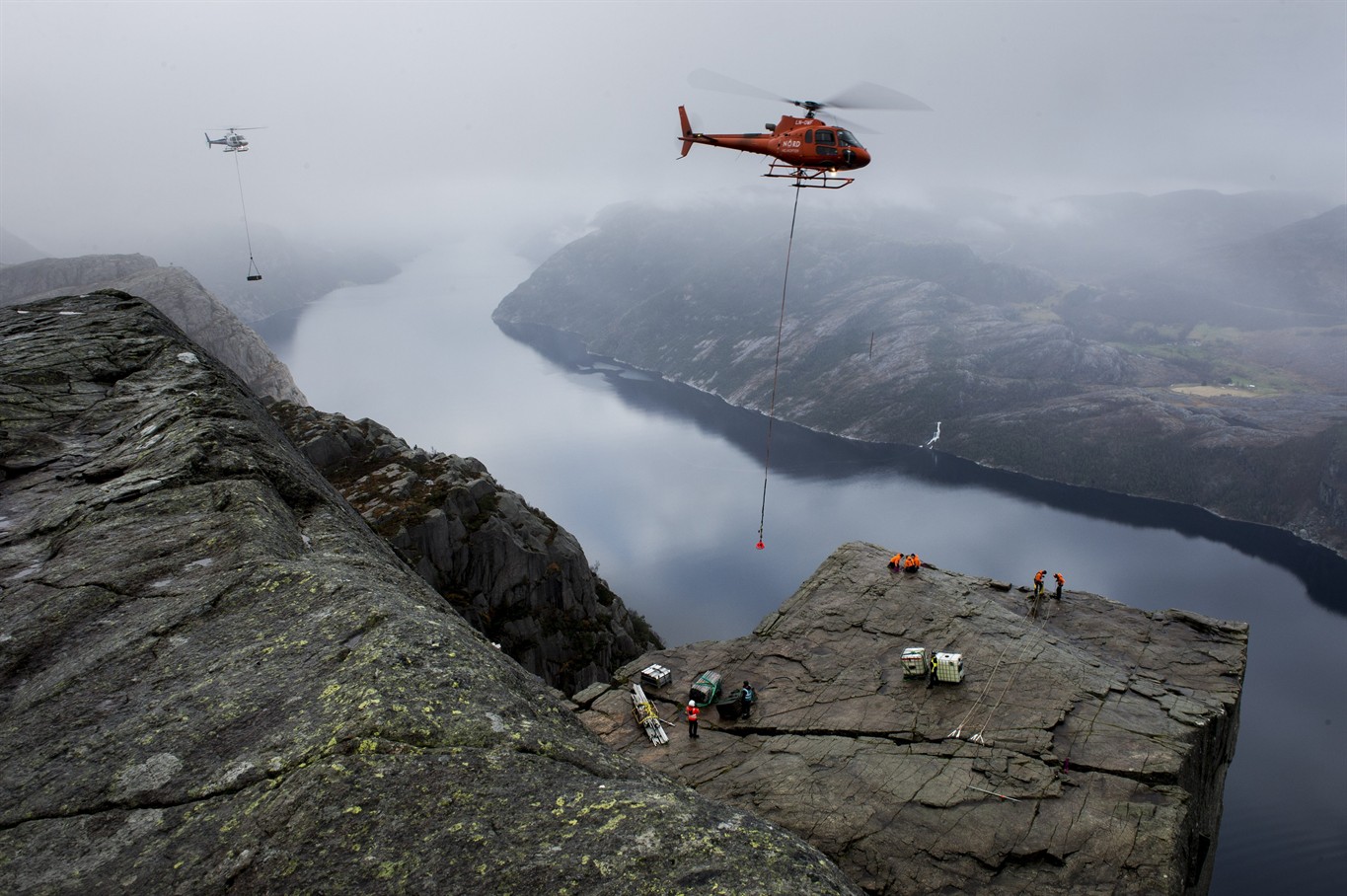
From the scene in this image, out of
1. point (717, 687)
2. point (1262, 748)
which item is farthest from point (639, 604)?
point (717, 687)

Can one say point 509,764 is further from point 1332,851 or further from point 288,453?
point 1332,851

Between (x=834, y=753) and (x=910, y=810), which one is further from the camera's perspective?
(x=834, y=753)

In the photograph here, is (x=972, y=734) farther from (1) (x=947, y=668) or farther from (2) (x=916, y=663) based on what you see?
(2) (x=916, y=663)

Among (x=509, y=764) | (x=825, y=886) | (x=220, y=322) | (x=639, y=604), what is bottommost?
(x=639, y=604)

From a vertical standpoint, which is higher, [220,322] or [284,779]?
[284,779]

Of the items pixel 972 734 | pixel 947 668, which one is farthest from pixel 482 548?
pixel 972 734

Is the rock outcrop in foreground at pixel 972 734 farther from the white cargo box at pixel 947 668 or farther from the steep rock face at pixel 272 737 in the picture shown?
the steep rock face at pixel 272 737

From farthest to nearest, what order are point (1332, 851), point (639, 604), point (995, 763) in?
point (639, 604) < point (1332, 851) < point (995, 763)

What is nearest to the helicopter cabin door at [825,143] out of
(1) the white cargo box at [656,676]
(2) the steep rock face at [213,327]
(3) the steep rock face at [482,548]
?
(1) the white cargo box at [656,676]
